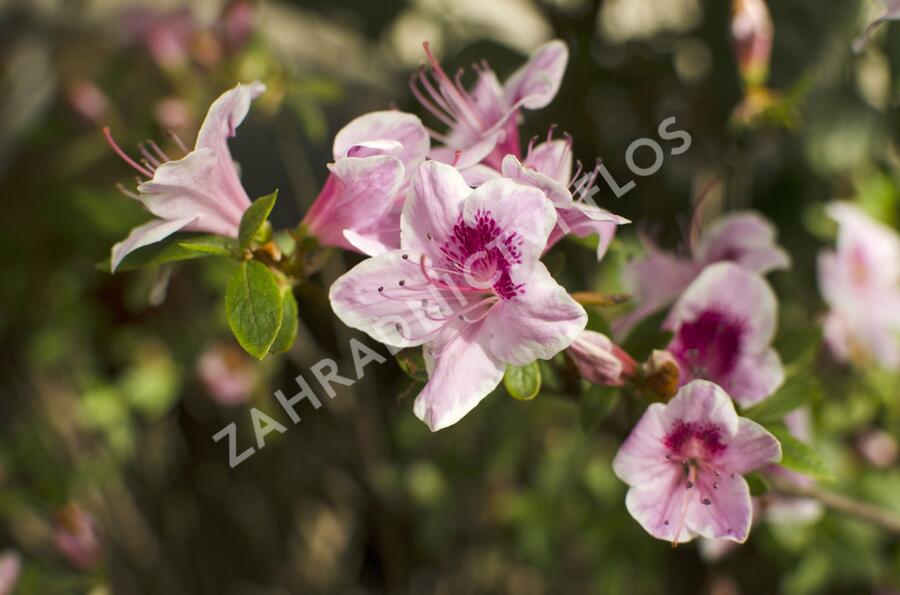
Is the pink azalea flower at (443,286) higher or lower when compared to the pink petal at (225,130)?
lower

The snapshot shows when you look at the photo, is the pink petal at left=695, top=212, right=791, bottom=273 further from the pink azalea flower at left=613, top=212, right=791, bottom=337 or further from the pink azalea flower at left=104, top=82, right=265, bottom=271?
the pink azalea flower at left=104, top=82, right=265, bottom=271

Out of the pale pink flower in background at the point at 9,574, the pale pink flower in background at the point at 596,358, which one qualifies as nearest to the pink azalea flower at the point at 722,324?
the pale pink flower in background at the point at 596,358

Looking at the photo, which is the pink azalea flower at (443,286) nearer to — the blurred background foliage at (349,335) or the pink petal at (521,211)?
the pink petal at (521,211)

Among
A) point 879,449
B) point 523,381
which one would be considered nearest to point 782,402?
point 523,381

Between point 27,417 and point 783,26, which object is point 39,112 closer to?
point 27,417

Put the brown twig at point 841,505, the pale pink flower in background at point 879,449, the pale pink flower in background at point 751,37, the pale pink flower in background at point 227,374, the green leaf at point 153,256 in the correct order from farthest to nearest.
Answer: the pale pink flower in background at point 227,374 → the pale pink flower in background at point 879,449 → the pale pink flower in background at point 751,37 → the brown twig at point 841,505 → the green leaf at point 153,256

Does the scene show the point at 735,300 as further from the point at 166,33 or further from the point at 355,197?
the point at 166,33

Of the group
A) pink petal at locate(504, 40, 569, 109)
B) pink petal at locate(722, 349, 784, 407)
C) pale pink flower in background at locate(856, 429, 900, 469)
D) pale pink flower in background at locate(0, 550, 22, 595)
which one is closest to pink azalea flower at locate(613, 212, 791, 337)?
pink petal at locate(722, 349, 784, 407)

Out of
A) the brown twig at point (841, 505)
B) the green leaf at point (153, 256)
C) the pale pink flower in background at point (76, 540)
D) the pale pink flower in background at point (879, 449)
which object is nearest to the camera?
the green leaf at point (153, 256)
